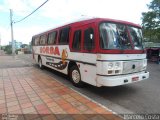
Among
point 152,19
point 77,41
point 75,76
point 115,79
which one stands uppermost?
point 152,19

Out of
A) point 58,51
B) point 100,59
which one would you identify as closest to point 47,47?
point 58,51

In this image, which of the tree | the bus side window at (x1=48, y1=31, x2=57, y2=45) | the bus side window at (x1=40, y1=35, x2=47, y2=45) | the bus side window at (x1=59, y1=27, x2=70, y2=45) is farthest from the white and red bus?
the tree

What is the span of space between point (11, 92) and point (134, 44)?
4.67m

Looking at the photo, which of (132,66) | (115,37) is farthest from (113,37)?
(132,66)

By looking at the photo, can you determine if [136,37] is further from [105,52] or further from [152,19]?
[152,19]

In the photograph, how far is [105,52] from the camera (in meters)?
5.32

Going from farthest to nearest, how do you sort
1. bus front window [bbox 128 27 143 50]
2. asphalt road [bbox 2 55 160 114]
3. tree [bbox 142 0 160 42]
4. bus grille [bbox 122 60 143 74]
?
tree [bbox 142 0 160 42]
bus front window [bbox 128 27 143 50]
bus grille [bbox 122 60 143 74]
asphalt road [bbox 2 55 160 114]

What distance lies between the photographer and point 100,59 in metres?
5.41

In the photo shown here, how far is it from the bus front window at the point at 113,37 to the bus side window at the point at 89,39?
1.42ft

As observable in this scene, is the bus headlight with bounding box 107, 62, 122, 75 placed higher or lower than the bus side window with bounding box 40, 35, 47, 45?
lower

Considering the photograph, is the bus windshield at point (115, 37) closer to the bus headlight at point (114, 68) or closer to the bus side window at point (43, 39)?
the bus headlight at point (114, 68)

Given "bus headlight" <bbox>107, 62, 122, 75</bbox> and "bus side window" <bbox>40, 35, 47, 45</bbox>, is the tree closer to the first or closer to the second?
"bus side window" <bbox>40, 35, 47, 45</bbox>

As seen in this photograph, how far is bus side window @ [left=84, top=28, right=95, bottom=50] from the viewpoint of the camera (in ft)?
19.1

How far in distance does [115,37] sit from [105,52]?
0.67 metres
